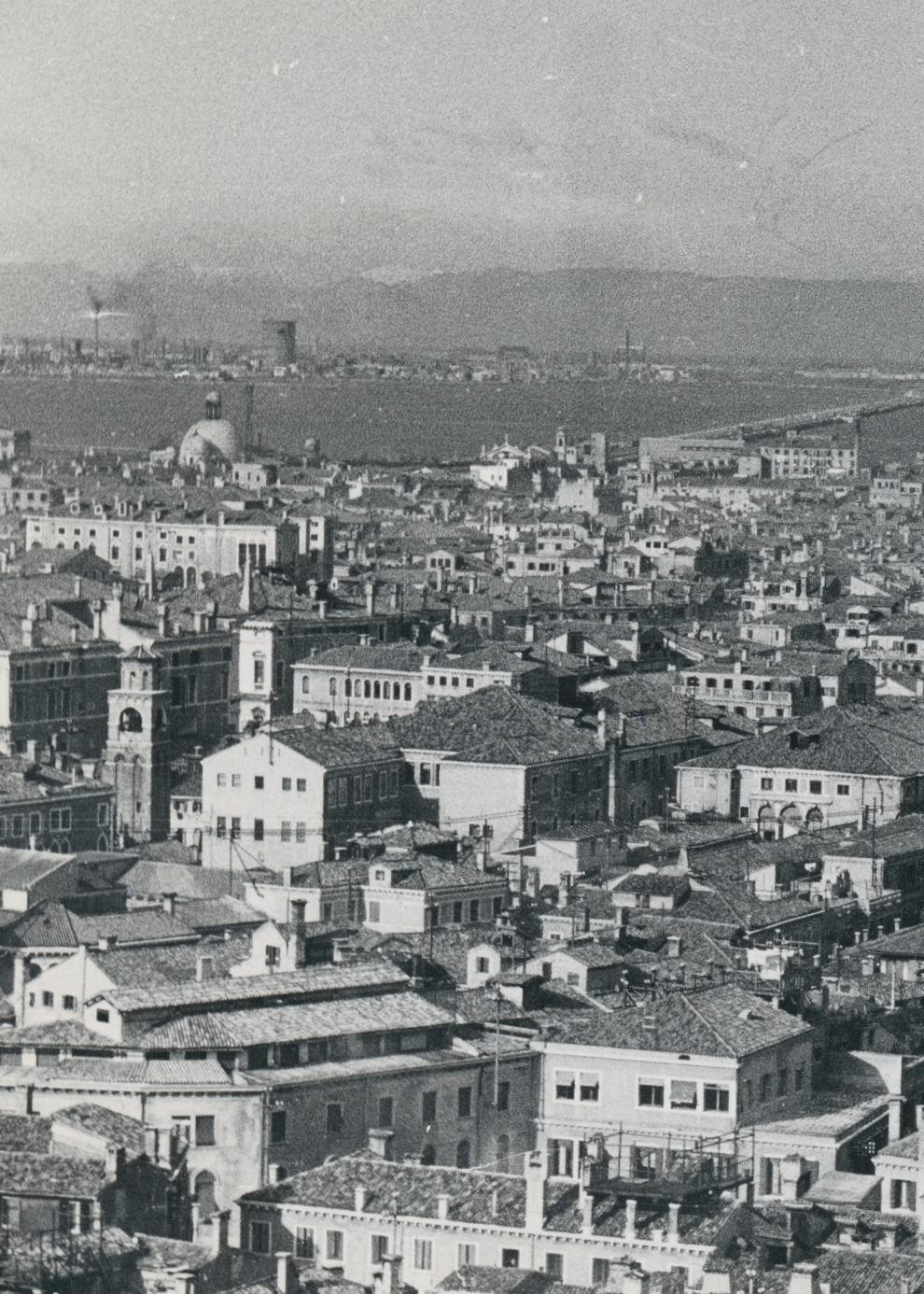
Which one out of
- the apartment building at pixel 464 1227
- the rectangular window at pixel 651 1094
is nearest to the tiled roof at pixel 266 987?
the rectangular window at pixel 651 1094

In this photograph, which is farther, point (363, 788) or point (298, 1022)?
point (363, 788)

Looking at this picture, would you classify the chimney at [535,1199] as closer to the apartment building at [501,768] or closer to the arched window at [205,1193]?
the arched window at [205,1193]

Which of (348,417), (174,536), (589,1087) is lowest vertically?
(348,417)

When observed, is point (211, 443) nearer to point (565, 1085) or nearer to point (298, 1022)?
point (565, 1085)

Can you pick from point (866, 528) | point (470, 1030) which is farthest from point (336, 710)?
point (866, 528)

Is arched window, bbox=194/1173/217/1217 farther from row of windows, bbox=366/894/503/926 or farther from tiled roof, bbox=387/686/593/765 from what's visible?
tiled roof, bbox=387/686/593/765

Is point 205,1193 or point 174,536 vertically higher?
point 174,536

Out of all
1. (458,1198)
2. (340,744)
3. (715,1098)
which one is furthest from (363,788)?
(458,1198)
